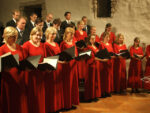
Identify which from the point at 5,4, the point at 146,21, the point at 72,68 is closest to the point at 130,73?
the point at 146,21

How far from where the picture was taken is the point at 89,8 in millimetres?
7277

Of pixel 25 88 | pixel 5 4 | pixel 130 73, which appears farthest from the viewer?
pixel 5 4

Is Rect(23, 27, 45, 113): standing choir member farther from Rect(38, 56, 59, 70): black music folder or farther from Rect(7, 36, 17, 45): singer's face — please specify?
Rect(7, 36, 17, 45): singer's face

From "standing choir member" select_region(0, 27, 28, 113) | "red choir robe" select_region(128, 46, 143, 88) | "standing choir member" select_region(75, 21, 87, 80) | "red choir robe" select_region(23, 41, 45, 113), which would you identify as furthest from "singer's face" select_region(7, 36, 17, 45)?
"red choir robe" select_region(128, 46, 143, 88)

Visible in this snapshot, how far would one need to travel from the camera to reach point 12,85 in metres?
2.79

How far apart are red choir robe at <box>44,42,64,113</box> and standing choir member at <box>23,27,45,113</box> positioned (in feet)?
0.88

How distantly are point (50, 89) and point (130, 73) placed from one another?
3052mm

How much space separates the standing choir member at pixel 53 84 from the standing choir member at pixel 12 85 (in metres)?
0.65

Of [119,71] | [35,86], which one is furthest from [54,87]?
[119,71]

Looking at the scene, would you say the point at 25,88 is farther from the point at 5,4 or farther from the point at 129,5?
the point at 5,4

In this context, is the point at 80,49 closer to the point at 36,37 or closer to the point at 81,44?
the point at 81,44

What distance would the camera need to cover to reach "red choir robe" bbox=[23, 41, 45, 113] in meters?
3.09

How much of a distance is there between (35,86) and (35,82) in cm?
7

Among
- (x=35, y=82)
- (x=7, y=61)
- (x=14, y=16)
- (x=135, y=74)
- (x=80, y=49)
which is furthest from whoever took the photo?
(x=135, y=74)
